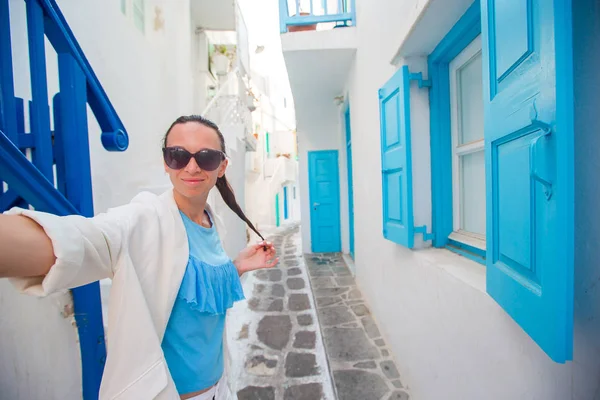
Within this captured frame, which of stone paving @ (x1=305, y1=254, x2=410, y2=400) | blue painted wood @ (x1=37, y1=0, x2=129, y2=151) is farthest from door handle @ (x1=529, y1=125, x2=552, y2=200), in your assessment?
stone paving @ (x1=305, y1=254, x2=410, y2=400)

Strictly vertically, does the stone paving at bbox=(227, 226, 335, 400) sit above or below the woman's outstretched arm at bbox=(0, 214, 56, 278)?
below

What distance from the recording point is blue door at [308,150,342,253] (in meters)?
6.44

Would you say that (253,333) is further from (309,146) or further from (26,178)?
(309,146)

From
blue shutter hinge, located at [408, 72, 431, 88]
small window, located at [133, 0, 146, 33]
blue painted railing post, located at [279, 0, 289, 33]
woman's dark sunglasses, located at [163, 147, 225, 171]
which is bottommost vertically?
woman's dark sunglasses, located at [163, 147, 225, 171]

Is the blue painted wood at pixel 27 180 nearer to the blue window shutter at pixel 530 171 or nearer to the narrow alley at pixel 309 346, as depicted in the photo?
the blue window shutter at pixel 530 171

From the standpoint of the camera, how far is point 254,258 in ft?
4.50

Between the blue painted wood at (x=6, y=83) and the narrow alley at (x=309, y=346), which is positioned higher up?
the blue painted wood at (x=6, y=83)

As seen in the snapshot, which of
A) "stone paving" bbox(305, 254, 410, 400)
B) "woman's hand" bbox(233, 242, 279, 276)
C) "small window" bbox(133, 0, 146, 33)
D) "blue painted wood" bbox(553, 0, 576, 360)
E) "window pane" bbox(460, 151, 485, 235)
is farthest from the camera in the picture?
"small window" bbox(133, 0, 146, 33)

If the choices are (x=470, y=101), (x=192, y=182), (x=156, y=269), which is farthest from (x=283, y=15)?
(x=156, y=269)

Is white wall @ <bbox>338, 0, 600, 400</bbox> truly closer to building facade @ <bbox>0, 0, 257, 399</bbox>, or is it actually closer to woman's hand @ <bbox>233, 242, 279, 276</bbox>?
woman's hand @ <bbox>233, 242, 279, 276</bbox>

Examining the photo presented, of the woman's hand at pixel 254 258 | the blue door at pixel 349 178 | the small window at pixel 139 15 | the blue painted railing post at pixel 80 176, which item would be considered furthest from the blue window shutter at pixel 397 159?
the blue door at pixel 349 178

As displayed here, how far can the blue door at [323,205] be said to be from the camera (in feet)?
21.1

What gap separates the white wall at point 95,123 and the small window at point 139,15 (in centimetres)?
8

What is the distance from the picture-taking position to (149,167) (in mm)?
2969
